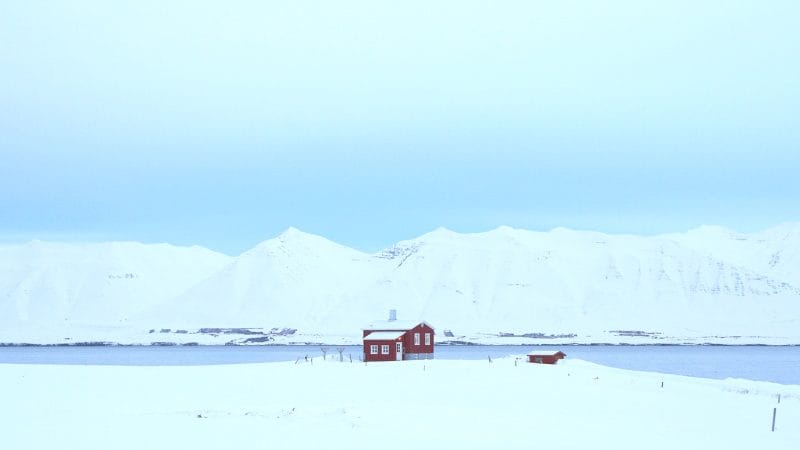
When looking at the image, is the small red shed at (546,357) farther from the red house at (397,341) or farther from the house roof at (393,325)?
the house roof at (393,325)

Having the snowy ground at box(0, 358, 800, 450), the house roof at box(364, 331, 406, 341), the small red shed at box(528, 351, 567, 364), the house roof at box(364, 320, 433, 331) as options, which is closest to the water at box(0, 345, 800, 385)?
the house roof at box(364, 331, 406, 341)

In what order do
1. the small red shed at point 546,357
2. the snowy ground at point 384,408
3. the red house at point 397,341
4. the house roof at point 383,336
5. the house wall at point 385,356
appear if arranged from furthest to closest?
the house roof at point 383,336 < the red house at point 397,341 < the house wall at point 385,356 < the small red shed at point 546,357 < the snowy ground at point 384,408

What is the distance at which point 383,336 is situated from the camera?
74188mm

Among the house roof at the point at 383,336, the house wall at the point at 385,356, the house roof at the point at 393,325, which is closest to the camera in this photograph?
the house wall at the point at 385,356

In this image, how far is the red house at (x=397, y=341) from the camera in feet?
240

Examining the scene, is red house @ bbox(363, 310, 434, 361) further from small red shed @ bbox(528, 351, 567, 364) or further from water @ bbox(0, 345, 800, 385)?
small red shed @ bbox(528, 351, 567, 364)

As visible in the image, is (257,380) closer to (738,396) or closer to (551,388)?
(551,388)

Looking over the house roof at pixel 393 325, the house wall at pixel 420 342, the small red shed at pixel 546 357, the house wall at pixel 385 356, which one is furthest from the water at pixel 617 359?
the small red shed at pixel 546 357

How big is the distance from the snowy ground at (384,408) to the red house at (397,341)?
38.1 feet

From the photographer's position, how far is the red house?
2876 inches

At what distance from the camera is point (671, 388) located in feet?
173

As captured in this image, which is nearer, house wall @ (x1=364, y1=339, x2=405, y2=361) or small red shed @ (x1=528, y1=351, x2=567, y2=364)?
small red shed @ (x1=528, y1=351, x2=567, y2=364)

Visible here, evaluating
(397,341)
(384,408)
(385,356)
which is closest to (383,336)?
(397,341)

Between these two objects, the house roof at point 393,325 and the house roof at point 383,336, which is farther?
the house roof at point 393,325
